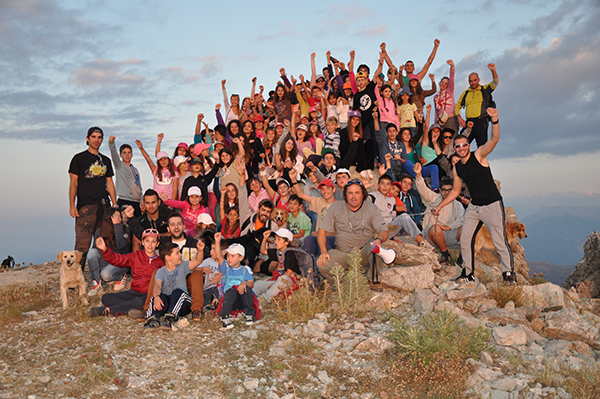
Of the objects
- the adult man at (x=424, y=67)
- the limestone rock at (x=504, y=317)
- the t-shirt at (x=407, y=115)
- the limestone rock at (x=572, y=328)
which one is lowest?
the limestone rock at (x=572, y=328)

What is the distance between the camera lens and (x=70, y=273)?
7121mm

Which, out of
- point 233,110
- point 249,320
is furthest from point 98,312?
point 233,110

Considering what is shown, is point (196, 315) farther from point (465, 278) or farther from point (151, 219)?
point (465, 278)

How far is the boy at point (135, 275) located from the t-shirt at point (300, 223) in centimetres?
291

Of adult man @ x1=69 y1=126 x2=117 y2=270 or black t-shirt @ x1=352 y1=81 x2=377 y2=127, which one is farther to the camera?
black t-shirt @ x1=352 y1=81 x2=377 y2=127

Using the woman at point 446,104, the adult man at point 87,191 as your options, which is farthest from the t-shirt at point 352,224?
the woman at point 446,104

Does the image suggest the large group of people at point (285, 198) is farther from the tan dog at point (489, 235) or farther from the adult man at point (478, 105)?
the tan dog at point (489, 235)

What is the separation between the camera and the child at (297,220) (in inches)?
335

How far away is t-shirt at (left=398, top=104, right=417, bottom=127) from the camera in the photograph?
12219mm

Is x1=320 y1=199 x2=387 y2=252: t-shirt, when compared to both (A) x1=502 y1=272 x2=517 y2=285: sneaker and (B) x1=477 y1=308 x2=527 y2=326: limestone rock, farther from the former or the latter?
(A) x1=502 y1=272 x2=517 y2=285: sneaker

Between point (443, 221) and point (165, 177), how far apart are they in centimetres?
700

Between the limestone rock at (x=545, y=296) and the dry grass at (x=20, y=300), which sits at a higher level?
the dry grass at (x=20, y=300)

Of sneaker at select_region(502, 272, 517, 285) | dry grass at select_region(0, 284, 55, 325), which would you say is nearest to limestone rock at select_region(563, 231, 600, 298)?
sneaker at select_region(502, 272, 517, 285)

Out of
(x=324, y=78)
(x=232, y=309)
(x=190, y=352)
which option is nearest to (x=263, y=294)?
(x=232, y=309)
